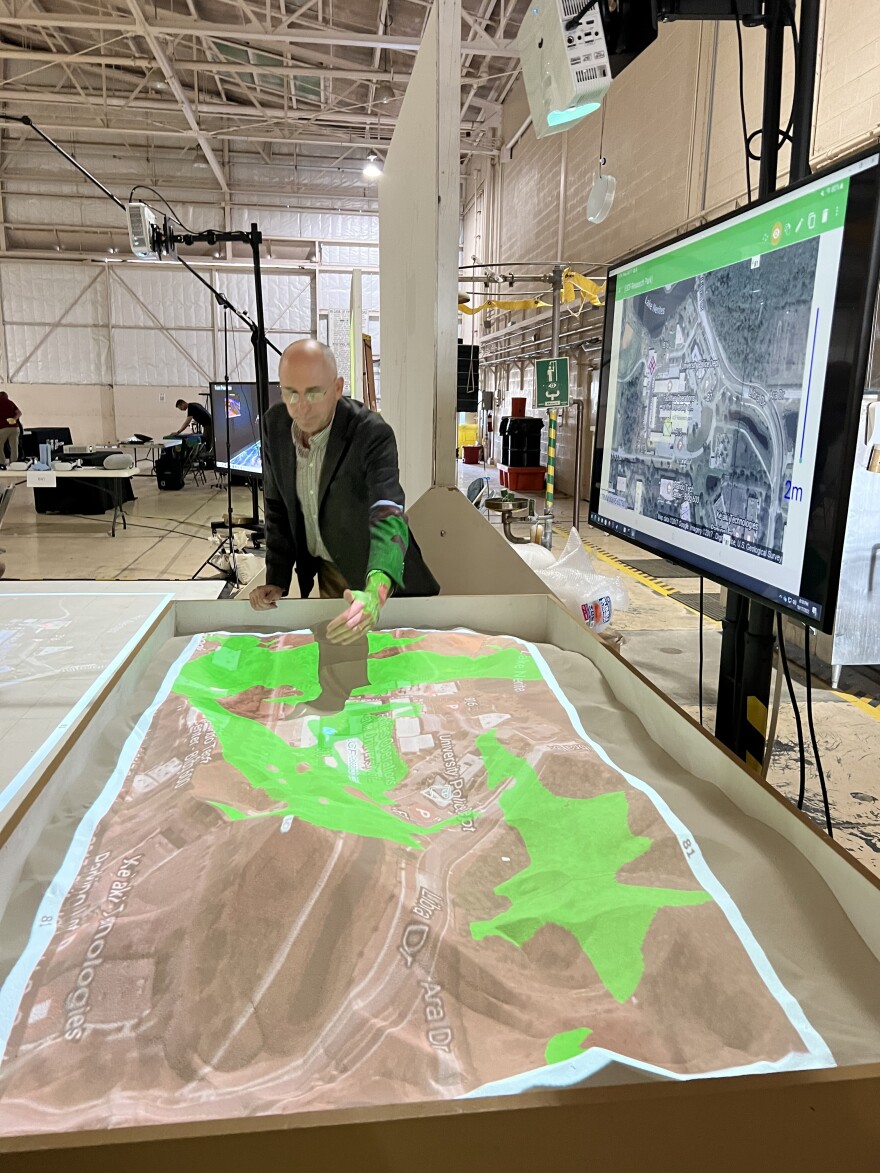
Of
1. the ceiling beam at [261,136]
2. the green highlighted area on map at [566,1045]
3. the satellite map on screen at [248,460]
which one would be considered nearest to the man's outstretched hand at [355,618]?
the green highlighted area on map at [566,1045]

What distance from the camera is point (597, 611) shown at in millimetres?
2871

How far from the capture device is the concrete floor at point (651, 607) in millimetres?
2363

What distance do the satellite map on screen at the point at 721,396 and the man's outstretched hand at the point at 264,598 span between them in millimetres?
825

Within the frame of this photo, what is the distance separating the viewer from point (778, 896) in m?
0.84

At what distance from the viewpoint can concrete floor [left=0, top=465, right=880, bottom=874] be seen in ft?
7.75

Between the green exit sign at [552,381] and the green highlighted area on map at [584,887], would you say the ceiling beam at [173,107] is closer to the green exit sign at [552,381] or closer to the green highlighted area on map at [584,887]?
the green exit sign at [552,381]

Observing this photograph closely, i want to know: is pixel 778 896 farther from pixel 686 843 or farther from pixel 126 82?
pixel 126 82

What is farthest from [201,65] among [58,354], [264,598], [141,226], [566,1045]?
[566,1045]

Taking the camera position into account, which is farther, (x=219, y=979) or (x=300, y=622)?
(x=300, y=622)

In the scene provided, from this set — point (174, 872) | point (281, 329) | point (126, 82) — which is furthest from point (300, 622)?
point (281, 329)

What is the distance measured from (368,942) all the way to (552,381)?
14.5 feet

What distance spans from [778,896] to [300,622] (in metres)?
1.22

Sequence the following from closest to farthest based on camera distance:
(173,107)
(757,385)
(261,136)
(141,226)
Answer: (757,385) → (141,226) → (173,107) → (261,136)

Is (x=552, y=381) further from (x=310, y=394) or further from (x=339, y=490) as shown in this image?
(x=310, y=394)
